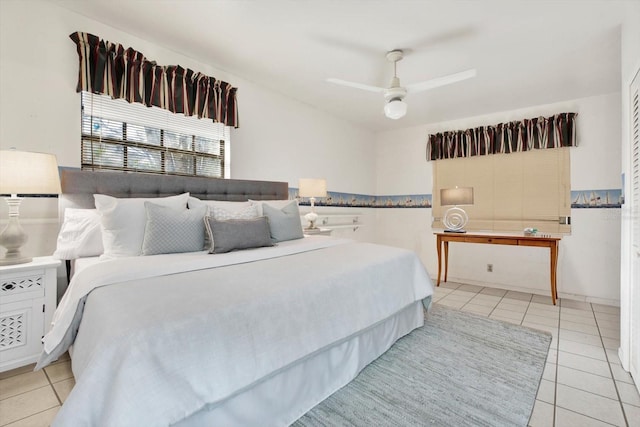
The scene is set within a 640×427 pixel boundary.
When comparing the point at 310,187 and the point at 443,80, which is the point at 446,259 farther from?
the point at 443,80

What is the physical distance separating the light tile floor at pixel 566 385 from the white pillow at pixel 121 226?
85cm

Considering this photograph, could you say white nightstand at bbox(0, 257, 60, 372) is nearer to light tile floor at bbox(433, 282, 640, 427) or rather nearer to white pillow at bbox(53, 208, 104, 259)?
white pillow at bbox(53, 208, 104, 259)

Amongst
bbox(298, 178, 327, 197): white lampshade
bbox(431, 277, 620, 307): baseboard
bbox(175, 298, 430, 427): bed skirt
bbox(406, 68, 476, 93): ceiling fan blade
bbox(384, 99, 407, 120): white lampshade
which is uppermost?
bbox(406, 68, 476, 93): ceiling fan blade

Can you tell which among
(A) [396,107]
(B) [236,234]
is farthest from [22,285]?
(A) [396,107]

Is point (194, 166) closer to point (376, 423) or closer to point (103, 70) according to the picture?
point (103, 70)

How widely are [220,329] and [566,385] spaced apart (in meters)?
2.22

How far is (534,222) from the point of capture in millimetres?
4203

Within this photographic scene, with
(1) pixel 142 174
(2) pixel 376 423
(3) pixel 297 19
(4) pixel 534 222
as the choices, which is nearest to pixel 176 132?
(1) pixel 142 174

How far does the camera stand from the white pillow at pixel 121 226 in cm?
210

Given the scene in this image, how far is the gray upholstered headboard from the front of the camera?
7.82ft

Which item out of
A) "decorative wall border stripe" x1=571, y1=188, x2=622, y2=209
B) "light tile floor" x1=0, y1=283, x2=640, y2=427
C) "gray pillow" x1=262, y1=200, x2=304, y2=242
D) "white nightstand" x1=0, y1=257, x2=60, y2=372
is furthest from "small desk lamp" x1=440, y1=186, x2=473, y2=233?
"white nightstand" x1=0, y1=257, x2=60, y2=372

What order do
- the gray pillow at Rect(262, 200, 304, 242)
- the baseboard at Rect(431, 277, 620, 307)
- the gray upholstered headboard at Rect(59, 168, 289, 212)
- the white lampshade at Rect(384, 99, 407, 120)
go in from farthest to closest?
the baseboard at Rect(431, 277, 620, 307), the gray pillow at Rect(262, 200, 304, 242), the white lampshade at Rect(384, 99, 407, 120), the gray upholstered headboard at Rect(59, 168, 289, 212)

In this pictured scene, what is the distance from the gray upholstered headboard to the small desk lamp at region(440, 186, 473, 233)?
8.90 feet

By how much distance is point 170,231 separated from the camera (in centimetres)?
220
